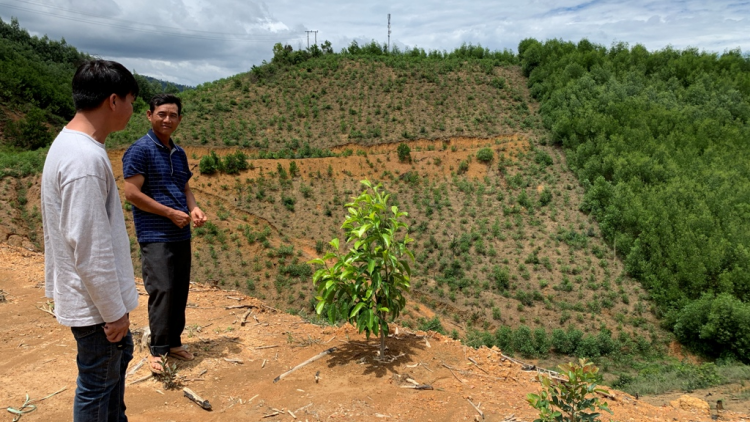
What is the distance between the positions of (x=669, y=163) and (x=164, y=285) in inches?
645

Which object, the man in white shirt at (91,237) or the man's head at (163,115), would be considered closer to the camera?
the man in white shirt at (91,237)

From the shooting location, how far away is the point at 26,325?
3.72 meters

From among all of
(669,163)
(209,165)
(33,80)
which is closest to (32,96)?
(33,80)

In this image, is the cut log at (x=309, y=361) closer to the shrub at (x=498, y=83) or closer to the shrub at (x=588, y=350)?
the shrub at (x=588, y=350)

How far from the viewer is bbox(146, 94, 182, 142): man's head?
9.57 feet

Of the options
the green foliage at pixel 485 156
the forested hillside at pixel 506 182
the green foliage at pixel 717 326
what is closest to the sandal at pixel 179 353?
the forested hillside at pixel 506 182

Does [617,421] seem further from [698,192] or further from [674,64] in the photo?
[674,64]

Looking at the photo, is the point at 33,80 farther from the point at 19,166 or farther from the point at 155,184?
the point at 155,184

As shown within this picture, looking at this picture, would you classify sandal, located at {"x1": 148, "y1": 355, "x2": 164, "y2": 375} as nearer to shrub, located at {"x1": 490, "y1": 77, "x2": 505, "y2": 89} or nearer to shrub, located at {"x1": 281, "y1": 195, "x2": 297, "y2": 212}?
shrub, located at {"x1": 281, "y1": 195, "x2": 297, "y2": 212}

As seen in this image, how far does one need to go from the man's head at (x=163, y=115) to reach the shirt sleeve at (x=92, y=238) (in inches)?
54.2

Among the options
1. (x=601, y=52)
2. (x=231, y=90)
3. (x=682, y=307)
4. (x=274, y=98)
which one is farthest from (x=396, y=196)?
(x=601, y=52)

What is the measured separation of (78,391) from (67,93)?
34.9 meters

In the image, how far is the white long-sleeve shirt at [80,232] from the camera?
1581 mm

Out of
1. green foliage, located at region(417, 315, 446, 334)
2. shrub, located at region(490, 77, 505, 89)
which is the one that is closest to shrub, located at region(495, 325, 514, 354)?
green foliage, located at region(417, 315, 446, 334)
